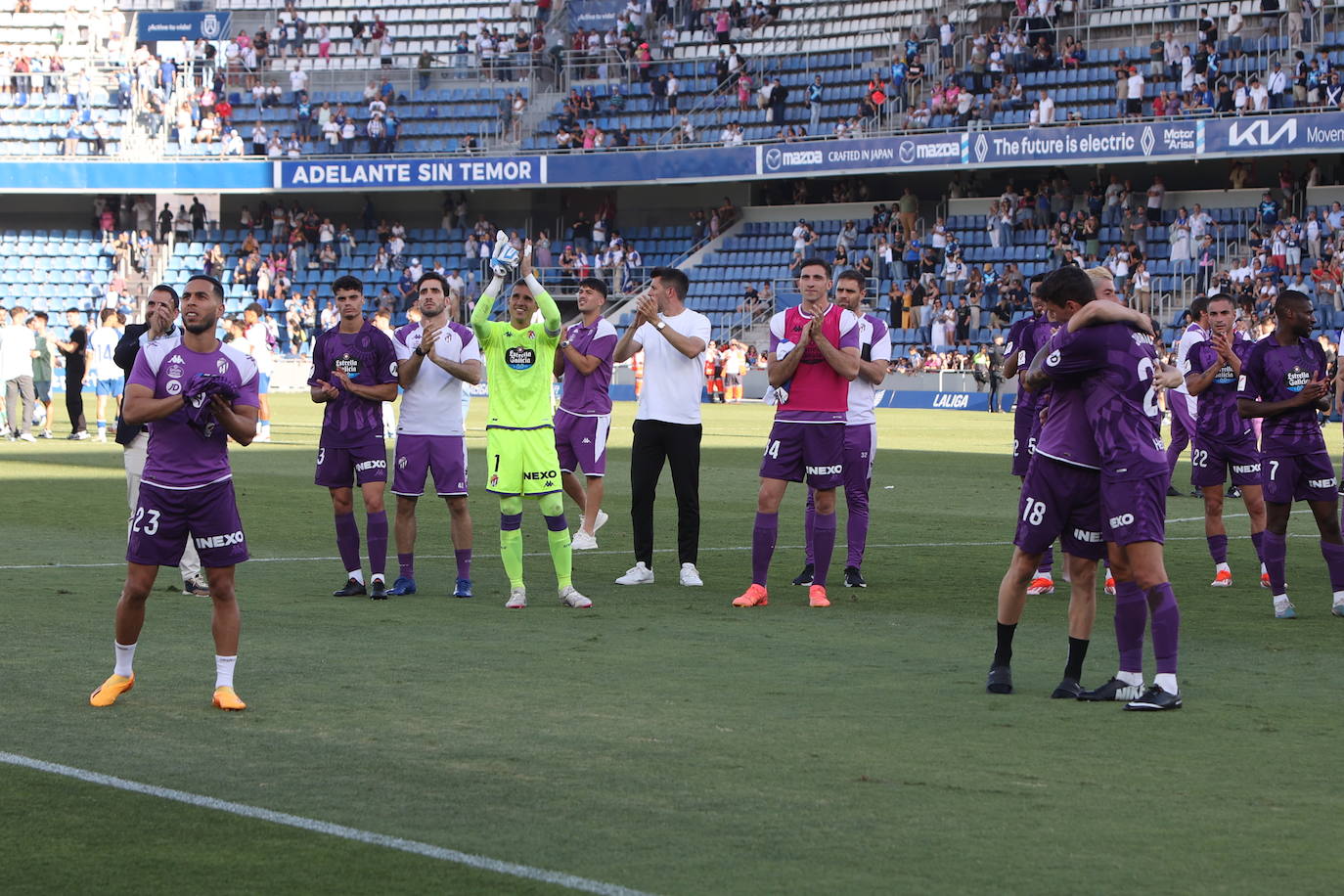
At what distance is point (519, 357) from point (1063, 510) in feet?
14.0

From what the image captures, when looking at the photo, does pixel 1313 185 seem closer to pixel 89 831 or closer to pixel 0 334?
pixel 0 334

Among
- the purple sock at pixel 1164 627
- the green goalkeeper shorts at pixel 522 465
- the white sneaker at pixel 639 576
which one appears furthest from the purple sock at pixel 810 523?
the purple sock at pixel 1164 627

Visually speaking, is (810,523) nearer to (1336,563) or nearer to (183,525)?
(1336,563)

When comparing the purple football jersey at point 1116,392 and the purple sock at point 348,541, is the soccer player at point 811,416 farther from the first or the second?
the purple football jersey at point 1116,392

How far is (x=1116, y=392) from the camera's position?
8.38 m

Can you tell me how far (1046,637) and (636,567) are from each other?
3.45 metres

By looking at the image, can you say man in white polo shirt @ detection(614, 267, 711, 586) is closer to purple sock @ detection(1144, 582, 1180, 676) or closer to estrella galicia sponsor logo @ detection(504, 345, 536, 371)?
estrella galicia sponsor logo @ detection(504, 345, 536, 371)

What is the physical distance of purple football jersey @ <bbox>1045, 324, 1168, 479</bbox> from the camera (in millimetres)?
8344

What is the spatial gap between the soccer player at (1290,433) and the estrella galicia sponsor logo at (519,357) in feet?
14.9

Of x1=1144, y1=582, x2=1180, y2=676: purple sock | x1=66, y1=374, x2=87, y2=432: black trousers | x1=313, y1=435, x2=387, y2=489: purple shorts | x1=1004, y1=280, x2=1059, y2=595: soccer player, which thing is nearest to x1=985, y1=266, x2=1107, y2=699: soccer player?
x1=1144, y1=582, x2=1180, y2=676: purple sock

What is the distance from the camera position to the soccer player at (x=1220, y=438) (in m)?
12.7

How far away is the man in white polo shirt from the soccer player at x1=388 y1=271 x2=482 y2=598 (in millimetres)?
1211

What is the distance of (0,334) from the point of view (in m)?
26.6

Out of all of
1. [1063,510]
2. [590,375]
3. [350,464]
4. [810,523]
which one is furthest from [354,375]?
[1063,510]
